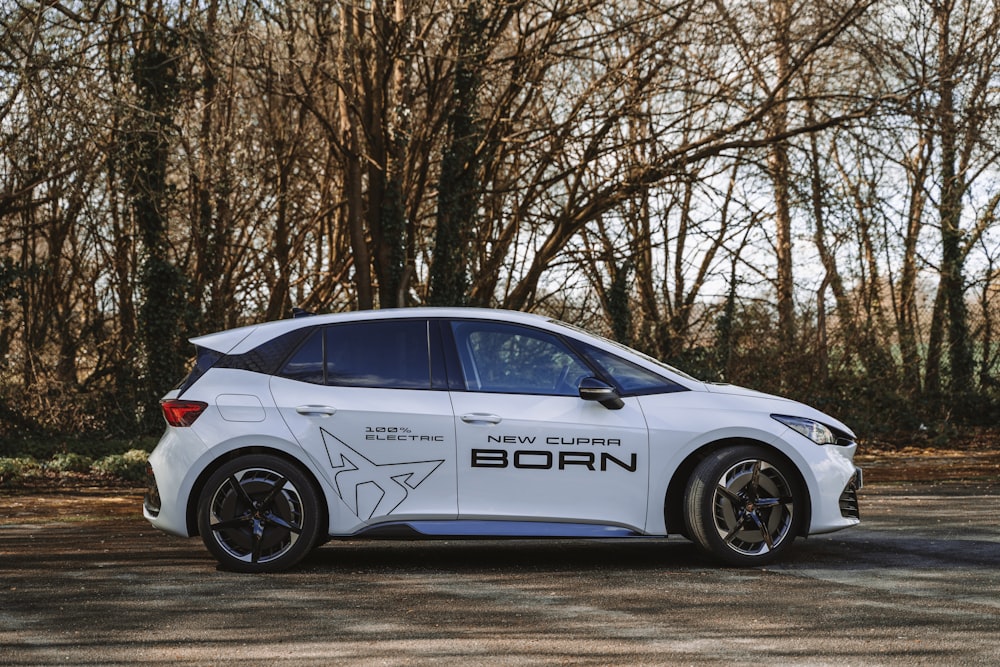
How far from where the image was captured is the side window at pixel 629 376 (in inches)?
318

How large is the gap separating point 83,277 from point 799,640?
65.1 feet

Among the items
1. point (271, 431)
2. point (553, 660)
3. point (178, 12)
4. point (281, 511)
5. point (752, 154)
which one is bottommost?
point (553, 660)

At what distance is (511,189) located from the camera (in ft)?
66.8

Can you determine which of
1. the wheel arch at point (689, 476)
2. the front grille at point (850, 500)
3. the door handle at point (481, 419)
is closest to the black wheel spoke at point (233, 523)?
the door handle at point (481, 419)

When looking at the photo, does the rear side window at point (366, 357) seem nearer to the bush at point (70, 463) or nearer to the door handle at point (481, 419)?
the door handle at point (481, 419)

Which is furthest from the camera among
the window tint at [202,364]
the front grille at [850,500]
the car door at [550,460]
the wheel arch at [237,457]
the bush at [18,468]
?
the bush at [18,468]

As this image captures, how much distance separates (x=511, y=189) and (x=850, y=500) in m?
12.8

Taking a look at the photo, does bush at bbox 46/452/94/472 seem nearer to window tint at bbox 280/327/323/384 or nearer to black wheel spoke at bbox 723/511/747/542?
window tint at bbox 280/327/323/384

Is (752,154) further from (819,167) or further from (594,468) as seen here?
(594,468)

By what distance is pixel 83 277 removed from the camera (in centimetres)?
2341

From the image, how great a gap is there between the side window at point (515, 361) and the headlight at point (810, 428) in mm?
1267

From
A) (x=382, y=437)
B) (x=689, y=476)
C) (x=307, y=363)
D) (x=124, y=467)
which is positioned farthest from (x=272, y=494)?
(x=124, y=467)

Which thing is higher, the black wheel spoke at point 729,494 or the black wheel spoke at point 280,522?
the black wheel spoke at point 729,494

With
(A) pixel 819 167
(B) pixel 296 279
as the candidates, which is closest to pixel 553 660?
(A) pixel 819 167
